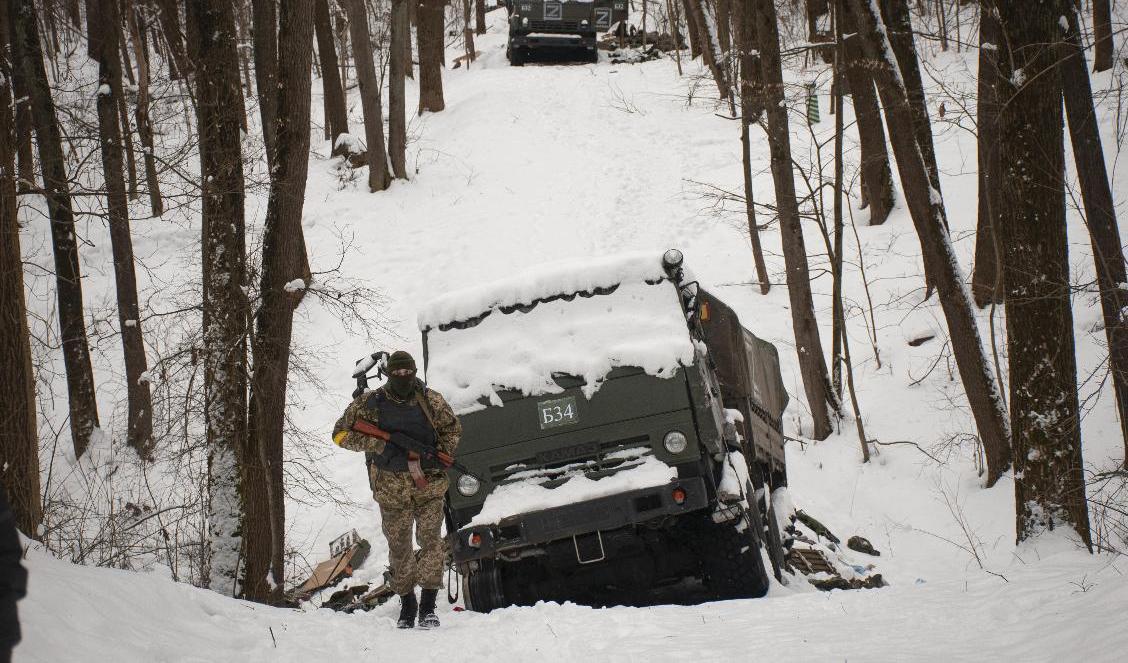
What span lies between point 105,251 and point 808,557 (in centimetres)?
1874

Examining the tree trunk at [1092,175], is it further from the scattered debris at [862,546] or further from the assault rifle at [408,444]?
the assault rifle at [408,444]

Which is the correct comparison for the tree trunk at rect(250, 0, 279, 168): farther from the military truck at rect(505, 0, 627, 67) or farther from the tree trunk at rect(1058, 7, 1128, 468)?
the military truck at rect(505, 0, 627, 67)

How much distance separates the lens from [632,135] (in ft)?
90.5

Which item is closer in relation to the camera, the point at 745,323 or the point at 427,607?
the point at 427,607

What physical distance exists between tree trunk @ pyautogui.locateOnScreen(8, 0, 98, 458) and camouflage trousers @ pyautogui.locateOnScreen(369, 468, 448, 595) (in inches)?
257

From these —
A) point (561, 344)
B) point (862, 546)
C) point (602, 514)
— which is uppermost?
point (561, 344)

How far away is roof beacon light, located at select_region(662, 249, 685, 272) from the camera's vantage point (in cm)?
746

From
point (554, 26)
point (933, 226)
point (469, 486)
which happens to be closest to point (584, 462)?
point (469, 486)

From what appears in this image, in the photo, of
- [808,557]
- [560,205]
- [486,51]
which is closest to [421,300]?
[560,205]

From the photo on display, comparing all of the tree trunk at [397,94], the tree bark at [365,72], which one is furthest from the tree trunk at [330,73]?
the tree trunk at [397,94]

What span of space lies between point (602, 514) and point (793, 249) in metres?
9.19

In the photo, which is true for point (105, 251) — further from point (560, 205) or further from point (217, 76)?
point (217, 76)

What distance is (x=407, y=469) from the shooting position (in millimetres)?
6535

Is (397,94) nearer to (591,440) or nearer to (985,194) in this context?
(985,194)
